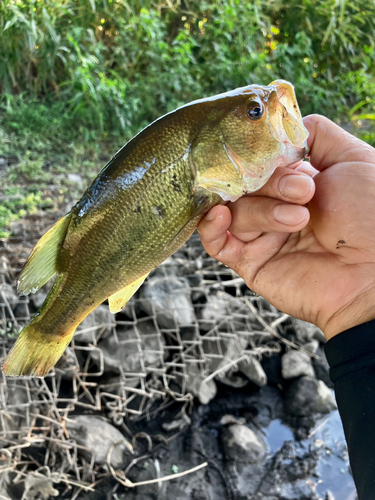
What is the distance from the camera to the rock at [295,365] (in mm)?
4027

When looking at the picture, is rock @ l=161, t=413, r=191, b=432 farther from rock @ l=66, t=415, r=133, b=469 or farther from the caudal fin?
the caudal fin

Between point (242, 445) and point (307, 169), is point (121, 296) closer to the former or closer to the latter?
point (307, 169)

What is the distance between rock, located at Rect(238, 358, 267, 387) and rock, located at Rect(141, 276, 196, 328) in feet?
2.32

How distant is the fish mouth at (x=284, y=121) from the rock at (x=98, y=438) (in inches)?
107

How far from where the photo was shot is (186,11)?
21.0 ft

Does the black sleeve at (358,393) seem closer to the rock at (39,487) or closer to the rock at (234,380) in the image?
the rock at (39,487)

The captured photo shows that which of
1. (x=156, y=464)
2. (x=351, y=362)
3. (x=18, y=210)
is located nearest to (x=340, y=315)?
(x=351, y=362)

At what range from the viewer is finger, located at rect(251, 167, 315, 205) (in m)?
1.50

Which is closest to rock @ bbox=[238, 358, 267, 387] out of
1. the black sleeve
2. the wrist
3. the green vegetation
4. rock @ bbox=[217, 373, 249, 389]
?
rock @ bbox=[217, 373, 249, 389]

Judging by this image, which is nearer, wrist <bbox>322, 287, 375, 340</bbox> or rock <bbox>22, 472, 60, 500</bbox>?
wrist <bbox>322, 287, 375, 340</bbox>

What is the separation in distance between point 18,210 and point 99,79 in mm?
2399

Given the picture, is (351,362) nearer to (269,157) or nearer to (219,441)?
(269,157)

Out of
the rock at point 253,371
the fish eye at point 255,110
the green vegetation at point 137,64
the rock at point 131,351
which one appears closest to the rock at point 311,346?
the rock at point 253,371

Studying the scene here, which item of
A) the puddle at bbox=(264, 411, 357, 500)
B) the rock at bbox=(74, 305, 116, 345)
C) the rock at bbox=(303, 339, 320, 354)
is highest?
the rock at bbox=(74, 305, 116, 345)
